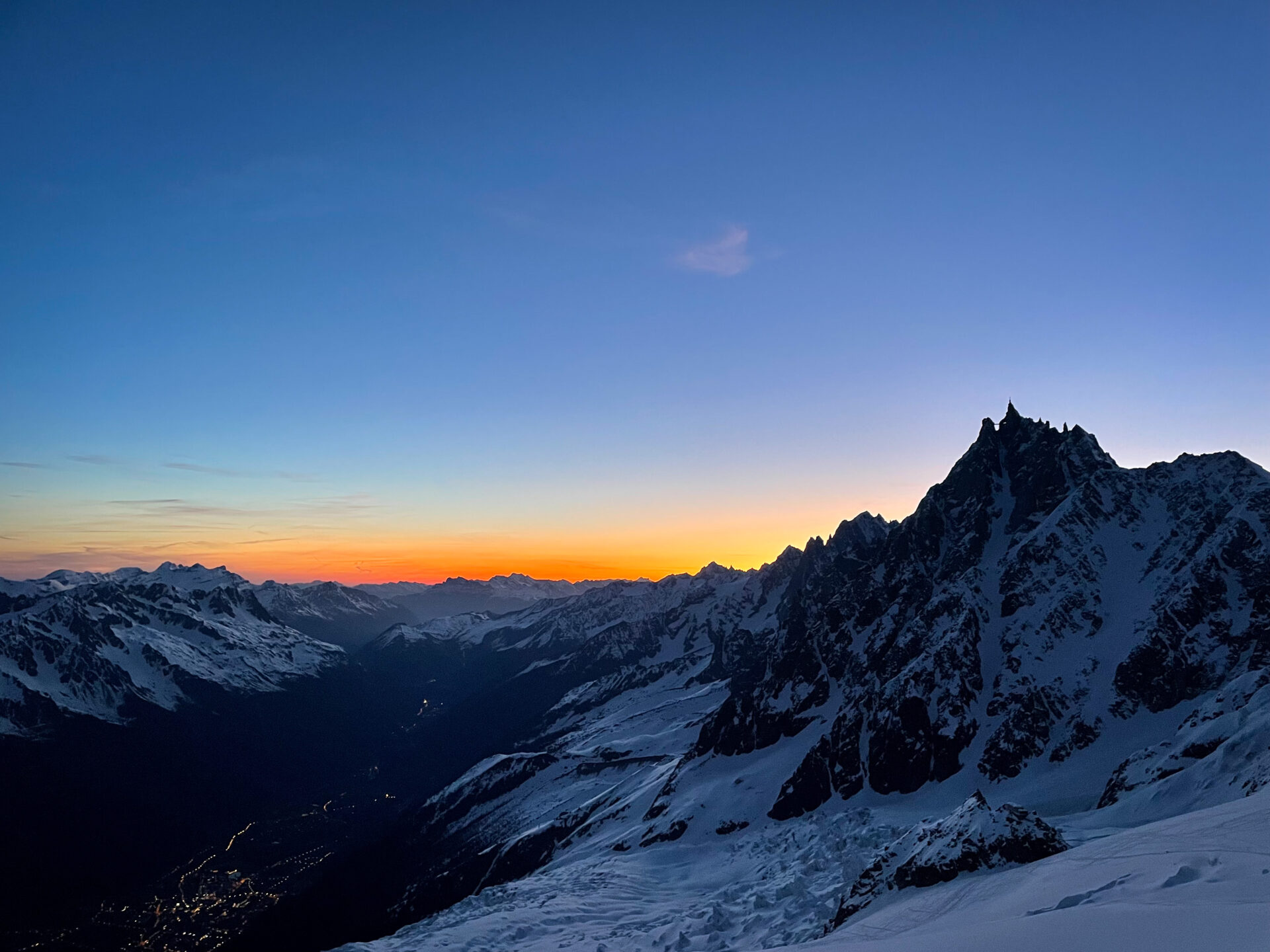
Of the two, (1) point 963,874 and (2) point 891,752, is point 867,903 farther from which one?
(2) point 891,752

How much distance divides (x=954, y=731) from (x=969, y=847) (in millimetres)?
71298

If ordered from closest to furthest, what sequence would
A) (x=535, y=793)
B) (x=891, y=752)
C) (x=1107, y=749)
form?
(x=1107, y=749) < (x=891, y=752) < (x=535, y=793)

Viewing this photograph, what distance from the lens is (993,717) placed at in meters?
98.6

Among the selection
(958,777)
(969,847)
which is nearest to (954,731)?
(958,777)

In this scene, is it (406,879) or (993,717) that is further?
(406,879)

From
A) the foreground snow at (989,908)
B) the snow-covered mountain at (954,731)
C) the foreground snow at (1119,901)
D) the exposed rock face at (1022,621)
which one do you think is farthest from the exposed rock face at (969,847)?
the exposed rock face at (1022,621)

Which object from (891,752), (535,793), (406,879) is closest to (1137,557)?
(891,752)

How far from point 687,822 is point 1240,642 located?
80.6 metres

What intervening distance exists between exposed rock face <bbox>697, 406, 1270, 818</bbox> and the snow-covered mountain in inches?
15.0

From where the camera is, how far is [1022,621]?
347 feet

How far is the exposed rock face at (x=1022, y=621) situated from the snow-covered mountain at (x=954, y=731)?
0.38m

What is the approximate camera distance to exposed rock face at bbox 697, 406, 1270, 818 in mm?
89938

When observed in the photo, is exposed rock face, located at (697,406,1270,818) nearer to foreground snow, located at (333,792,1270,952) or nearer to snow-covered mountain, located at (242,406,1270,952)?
snow-covered mountain, located at (242,406,1270,952)

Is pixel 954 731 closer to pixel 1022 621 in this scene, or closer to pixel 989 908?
pixel 1022 621
